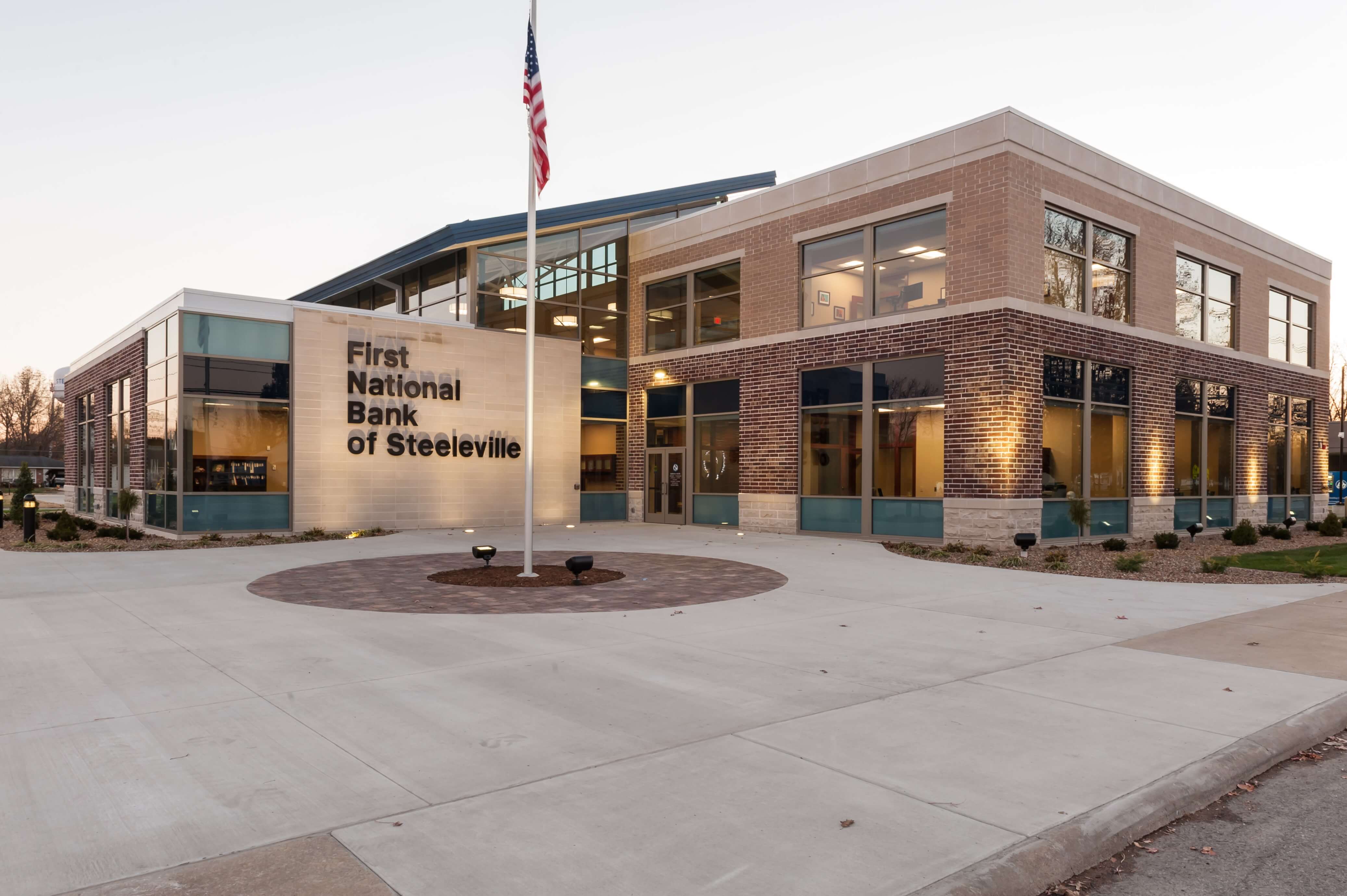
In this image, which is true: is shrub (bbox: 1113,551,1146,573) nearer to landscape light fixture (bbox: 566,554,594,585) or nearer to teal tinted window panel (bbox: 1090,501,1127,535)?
teal tinted window panel (bbox: 1090,501,1127,535)

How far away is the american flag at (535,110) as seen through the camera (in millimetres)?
12867

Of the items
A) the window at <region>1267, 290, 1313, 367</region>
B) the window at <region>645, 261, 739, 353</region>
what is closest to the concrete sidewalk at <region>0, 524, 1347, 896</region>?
the window at <region>645, 261, 739, 353</region>

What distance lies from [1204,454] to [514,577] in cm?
1994

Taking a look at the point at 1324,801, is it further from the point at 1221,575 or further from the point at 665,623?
the point at 1221,575

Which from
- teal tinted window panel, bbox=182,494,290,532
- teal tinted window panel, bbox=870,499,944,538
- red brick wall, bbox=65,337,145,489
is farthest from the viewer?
red brick wall, bbox=65,337,145,489

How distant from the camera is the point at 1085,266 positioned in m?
19.6

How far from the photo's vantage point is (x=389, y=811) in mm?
4121

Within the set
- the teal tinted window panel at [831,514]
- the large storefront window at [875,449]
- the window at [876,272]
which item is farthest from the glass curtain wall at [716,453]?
the window at [876,272]

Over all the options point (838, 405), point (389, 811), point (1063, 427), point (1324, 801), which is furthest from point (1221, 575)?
point (389, 811)

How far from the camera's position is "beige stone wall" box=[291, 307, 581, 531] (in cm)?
2105

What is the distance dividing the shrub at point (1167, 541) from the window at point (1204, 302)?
678 centimetres

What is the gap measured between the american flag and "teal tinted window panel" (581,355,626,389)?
13181 mm

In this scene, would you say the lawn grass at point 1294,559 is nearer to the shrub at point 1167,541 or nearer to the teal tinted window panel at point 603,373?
the shrub at point 1167,541

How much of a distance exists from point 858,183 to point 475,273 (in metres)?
11.0
